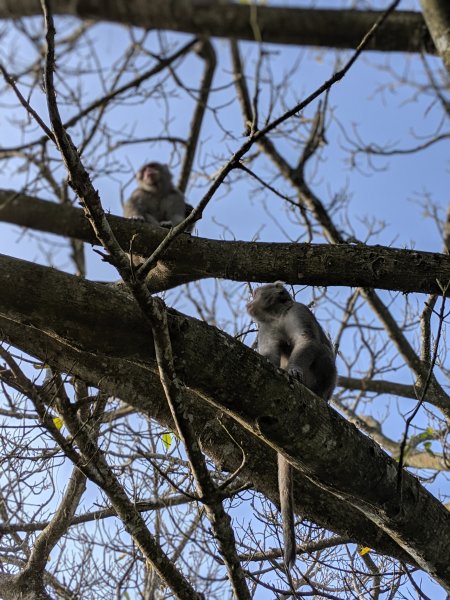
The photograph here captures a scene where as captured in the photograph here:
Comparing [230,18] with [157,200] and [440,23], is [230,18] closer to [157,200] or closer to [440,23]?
[440,23]

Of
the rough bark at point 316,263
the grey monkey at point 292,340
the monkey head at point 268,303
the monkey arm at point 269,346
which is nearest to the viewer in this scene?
the rough bark at point 316,263

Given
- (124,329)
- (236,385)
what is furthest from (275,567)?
(124,329)

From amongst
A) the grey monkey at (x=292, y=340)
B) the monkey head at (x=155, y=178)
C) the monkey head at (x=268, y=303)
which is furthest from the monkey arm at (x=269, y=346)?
the monkey head at (x=155, y=178)

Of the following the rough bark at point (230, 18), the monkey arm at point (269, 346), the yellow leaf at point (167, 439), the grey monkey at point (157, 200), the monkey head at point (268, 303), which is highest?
the grey monkey at point (157, 200)

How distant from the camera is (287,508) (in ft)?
14.0

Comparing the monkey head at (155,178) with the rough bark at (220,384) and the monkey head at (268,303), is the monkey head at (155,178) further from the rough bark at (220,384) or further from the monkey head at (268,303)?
the rough bark at (220,384)

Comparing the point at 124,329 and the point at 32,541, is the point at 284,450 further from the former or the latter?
the point at 32,541

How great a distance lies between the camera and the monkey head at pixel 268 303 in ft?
19.2

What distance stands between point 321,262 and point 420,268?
2.23ft

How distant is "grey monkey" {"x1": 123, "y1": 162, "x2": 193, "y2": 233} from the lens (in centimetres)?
949

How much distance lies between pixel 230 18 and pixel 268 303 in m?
2.33

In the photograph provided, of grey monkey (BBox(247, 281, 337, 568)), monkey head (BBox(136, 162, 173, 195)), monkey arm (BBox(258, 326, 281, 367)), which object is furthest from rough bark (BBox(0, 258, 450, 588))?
monkey head (BBox(136, 162, 173, 195))

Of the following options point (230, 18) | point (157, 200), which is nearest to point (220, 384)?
point (230, 18)

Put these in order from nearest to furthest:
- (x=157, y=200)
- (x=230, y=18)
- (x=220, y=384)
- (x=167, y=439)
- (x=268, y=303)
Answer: (x=220, y=384), (x=230, y=18), (x=167, y=439), (x=268, y=303), (x=157, y=200)
